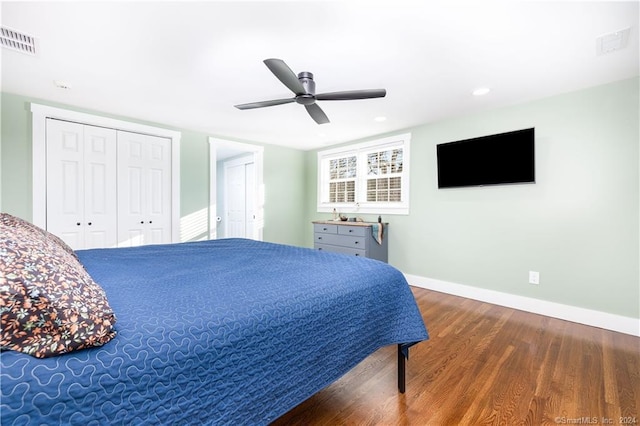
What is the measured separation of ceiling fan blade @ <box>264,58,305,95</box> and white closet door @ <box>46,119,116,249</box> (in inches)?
117

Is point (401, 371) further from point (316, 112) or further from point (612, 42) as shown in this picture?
point (612, 42)

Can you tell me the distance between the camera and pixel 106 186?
3588 mm

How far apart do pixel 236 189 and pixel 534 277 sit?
17.5 ft

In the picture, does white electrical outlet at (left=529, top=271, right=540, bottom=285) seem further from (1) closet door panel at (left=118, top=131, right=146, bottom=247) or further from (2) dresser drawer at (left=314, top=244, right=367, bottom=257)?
(1) closet door panel at (left=118, top=131, right=146, bottom=247)

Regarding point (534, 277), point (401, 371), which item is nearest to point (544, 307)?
point (534, 277)

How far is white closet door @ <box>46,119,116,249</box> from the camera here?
128 inches

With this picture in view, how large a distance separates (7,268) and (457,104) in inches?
146

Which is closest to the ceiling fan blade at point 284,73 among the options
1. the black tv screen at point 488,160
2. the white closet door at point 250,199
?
the black tv screen at point 488,160

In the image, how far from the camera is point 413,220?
13.5 ft

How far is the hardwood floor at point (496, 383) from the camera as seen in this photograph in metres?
1.52

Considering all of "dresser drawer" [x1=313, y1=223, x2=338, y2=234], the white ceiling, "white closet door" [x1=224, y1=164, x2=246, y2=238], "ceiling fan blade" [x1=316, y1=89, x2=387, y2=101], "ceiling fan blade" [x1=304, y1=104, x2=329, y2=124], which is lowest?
"dresser drawer" [x1=313, y1=223, x2=338, y2=234]

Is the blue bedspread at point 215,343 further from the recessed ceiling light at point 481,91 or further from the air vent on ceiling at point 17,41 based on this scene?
the recessed ceiling light at point 481,91

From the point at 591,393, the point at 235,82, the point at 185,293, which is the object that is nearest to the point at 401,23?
the point at 235,82

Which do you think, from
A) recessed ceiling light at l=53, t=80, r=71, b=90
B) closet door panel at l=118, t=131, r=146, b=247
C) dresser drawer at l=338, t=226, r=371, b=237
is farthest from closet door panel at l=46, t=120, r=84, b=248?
dresser drawer at l=338, t=226, r=371, b=237
